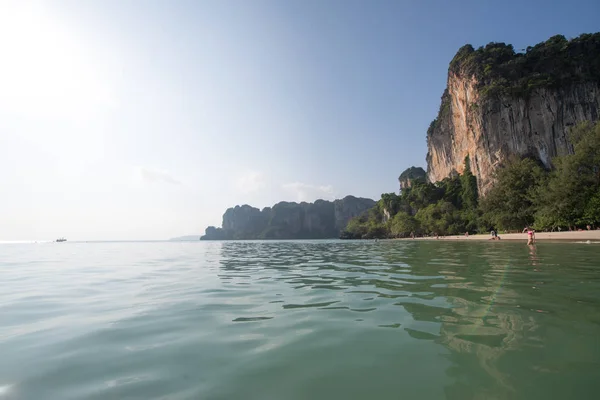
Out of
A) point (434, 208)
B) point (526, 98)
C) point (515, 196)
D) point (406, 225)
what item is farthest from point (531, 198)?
point (406, 225)

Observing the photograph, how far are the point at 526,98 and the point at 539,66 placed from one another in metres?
9.04

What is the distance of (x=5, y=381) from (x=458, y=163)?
107 metres

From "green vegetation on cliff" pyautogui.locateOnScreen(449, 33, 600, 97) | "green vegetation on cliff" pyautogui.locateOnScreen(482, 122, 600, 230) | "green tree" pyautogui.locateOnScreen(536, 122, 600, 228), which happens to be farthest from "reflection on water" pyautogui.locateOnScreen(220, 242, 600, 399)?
"green vegetation on cliff" pyautogui.locateOnScreen(449, 33, 600, 97)

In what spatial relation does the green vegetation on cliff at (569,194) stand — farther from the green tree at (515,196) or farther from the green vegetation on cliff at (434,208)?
the green vegetation on cliff at (434,208)

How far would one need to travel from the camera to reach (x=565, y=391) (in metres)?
2.64

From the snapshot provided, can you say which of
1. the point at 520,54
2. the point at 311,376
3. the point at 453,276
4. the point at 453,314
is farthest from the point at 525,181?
the point at 311,376

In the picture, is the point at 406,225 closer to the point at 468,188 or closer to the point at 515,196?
the point at 468,188

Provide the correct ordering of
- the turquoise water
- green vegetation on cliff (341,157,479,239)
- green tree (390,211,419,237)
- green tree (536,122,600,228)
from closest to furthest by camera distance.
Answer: the turquoise water → green tree (536,122,600,228) → green vegetation on cliff (341,157,479,239) → green tree (390,211,419,237)

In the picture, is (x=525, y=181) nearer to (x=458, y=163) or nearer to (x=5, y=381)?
(x=458, y=163)

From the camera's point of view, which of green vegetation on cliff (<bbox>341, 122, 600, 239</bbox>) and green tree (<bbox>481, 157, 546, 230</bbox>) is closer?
green vegetation on cliff (<bbox>341, 122, 600, 239</bbox>)

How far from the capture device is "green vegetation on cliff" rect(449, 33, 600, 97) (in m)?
64.4

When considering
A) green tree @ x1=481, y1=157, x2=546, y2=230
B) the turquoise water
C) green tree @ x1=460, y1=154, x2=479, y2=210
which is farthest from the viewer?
green tree @ x1=460, y1=154, x2=479, y2=210

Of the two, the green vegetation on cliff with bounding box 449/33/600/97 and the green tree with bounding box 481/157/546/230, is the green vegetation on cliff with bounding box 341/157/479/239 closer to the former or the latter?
the green tree with bounding box 481/157/546/230

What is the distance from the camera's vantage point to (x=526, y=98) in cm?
6662
